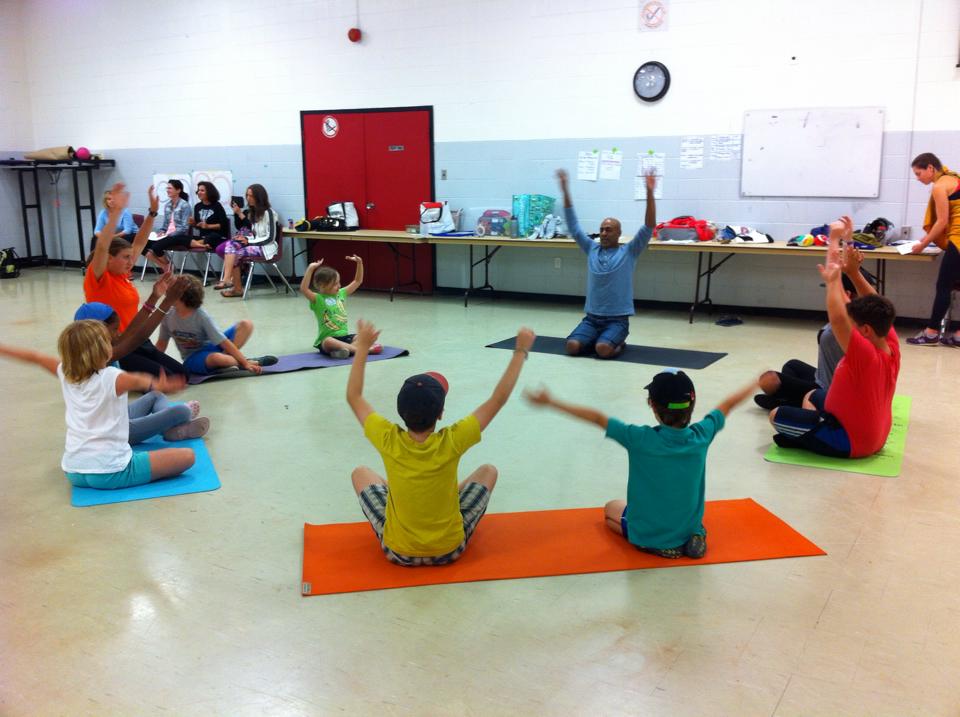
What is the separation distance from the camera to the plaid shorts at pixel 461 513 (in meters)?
3.06

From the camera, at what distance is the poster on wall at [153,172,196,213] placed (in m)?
12.0

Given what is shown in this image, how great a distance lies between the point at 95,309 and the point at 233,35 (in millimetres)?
7988

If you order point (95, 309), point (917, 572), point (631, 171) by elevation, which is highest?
point (631, 171)

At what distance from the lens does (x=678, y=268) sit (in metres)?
8.99

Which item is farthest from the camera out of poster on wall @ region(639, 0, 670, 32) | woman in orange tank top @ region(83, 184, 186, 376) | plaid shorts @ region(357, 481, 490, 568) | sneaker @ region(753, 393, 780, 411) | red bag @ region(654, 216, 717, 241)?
poster on wall @ region(639, 0, 670, 32)

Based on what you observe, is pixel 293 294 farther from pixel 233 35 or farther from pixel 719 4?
pixel 719 4

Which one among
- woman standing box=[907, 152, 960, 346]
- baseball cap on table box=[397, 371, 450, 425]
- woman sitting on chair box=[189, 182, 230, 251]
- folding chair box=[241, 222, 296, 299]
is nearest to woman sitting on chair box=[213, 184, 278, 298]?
folding chair box=[241, 222, 296, 299]

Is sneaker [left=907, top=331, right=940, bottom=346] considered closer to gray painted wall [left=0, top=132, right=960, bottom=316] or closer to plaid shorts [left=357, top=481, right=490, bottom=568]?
gray painted wall [left=0, top=132, right=960, bottom=316]

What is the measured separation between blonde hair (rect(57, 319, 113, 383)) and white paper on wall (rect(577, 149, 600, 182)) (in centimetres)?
646

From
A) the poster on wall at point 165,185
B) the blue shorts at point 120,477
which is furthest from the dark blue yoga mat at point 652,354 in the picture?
the poster on wall at point 165,185

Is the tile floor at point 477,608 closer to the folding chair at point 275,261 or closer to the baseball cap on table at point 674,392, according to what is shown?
the baseball cap on table at point 674,392

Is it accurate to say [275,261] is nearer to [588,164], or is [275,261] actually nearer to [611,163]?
[588,164]

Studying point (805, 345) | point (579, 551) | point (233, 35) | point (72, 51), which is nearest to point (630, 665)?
point (579, 551)

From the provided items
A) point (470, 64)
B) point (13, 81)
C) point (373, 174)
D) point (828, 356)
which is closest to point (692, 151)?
point (470, 64)
